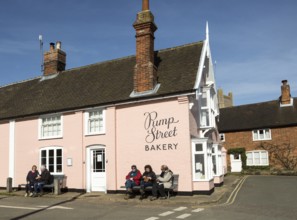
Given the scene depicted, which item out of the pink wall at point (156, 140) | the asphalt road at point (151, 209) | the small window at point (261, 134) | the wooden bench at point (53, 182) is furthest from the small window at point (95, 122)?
the small window at point (261, 134)

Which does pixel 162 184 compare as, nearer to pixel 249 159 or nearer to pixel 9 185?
pixel 9 185

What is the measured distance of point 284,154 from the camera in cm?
3031

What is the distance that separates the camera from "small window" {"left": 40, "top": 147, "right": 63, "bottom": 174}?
17.9 metres

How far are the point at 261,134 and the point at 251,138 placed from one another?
1.03 metres

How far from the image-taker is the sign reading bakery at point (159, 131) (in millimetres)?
15086

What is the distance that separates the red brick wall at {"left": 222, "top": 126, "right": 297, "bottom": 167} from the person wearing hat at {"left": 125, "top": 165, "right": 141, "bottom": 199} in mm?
20262

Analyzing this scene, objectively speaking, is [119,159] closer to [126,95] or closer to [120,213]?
[126,95]

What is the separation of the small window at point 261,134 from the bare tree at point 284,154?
843mm

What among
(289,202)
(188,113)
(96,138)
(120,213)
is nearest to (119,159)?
(96,138)

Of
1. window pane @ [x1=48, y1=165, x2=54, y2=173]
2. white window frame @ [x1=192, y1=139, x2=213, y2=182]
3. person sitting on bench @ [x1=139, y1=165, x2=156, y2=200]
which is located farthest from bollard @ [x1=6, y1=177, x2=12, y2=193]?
white window frame @ [x1=192, y1=139, x2=213, y2=182]

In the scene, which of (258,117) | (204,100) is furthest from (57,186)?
(258,117)

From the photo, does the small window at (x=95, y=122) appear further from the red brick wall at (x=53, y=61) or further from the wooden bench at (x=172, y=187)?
the red brick wall at (x=53, y=61)

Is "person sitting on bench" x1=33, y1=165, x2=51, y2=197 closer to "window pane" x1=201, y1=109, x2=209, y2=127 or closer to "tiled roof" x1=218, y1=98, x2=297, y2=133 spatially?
"window pane" x1=201, y1=109, x2=209, y2=127

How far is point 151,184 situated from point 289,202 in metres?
5.54
